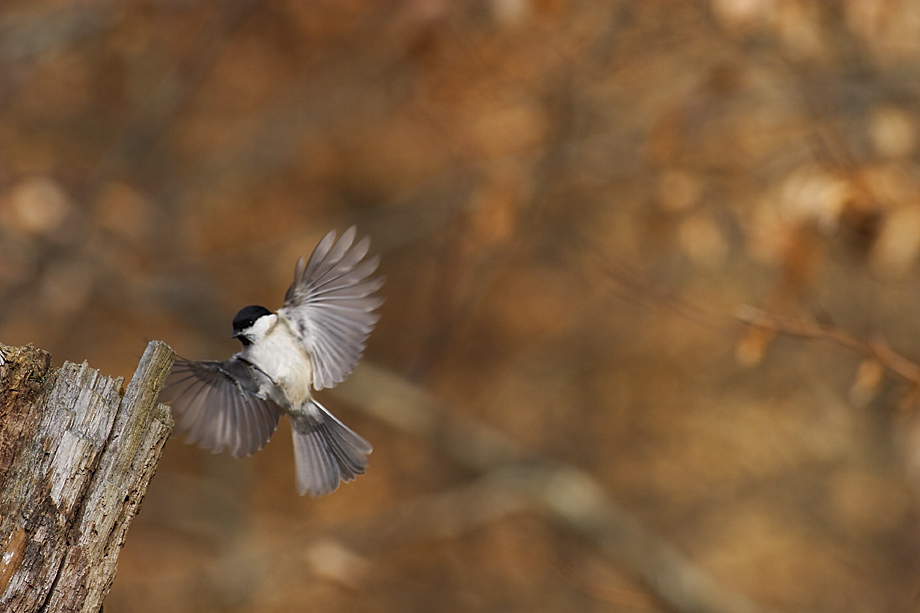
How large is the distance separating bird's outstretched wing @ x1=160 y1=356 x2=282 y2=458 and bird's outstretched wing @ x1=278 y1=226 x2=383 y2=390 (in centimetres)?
16

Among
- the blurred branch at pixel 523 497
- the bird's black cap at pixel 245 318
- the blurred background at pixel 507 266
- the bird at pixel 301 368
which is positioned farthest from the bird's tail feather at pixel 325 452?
the blurred branch at pixel 523 497

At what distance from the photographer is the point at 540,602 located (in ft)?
18.7

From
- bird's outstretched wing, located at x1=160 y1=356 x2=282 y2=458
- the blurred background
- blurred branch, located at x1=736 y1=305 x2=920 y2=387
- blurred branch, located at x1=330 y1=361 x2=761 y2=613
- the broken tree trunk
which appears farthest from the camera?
blurred branch, located at x1=330 y1=361 x2=761 y2=613

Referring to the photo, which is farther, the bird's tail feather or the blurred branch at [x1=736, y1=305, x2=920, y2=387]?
the blurred branch at [x1=736, y1=305, x2=920, y2=387]

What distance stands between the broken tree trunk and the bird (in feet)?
1.73

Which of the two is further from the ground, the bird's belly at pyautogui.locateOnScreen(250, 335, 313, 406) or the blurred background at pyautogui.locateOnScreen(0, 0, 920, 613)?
the blurred background at pyautogui.locateOnScreen(0, 0, 920, 613)

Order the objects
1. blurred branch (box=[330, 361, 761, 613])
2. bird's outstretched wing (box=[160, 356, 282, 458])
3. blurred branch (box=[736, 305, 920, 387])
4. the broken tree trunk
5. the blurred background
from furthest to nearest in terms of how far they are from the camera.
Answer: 1. blurred branch (box=[330, 361, 761, 613])
2. the blurred background
3. blurred branch (box=[736, 305, 920, 387])
4. bird's outstretched wing (box=[160, 356, 282, 458])
5. the broken tree trunk

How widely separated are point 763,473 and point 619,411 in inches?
45.0

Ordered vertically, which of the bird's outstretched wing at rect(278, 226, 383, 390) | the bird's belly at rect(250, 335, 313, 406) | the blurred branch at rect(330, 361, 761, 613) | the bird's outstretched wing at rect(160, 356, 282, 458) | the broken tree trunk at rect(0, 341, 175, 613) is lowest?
the broken tree trunk at rect(0, 341, 175, 613)

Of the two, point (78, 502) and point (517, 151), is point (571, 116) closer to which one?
point (517, 151)

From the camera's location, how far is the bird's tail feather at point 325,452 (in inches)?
78.5

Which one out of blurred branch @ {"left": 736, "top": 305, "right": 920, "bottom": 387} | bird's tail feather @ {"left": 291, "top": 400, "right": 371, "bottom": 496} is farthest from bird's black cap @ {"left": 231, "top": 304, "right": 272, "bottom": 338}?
blurred branch @ {"left": 736, "top": 305, "right": 920, "bottom": 387}

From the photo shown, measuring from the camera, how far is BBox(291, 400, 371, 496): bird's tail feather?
1994mm

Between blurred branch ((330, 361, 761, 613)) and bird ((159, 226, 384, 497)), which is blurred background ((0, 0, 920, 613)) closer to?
blurred branch ((330, 361, 761, 613))
